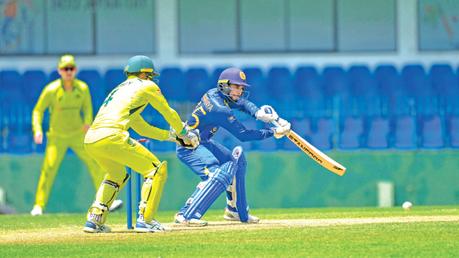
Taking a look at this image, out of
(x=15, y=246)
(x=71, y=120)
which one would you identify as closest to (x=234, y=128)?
(x=15, y=246)

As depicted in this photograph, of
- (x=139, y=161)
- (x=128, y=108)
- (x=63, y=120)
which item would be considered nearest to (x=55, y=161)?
(x=63, y=120)

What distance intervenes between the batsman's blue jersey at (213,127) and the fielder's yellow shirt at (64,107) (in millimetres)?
5721

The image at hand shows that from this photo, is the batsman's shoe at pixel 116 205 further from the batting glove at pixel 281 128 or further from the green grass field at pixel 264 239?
the batting glove at pixel 281 128

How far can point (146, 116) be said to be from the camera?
2484cm

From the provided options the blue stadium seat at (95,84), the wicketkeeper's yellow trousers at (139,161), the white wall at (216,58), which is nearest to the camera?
the wicketkeeper's yellow trousers at (139,161)

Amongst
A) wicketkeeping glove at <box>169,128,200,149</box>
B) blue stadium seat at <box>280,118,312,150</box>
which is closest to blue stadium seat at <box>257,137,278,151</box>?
blue stadium seat at <box>280,118,312,150</box>

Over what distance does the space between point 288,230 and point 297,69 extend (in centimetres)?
929

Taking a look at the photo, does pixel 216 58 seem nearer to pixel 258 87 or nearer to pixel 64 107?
pixel 258 87

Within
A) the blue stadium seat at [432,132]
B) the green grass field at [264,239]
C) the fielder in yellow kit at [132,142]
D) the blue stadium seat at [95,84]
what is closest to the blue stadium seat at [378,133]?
the blue stadium seat at [432,132]

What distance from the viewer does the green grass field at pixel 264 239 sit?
46.8 feet

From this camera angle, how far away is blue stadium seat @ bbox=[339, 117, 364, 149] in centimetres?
2478

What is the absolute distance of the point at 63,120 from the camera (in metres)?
23.9

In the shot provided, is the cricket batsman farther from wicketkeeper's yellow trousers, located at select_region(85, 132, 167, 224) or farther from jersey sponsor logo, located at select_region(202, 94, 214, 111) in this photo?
wicketkeeper's yellow trousers, located at select_region(85, 132, 167, 224)

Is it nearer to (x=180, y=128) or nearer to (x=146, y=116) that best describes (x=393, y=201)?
(x=146, y=116)
